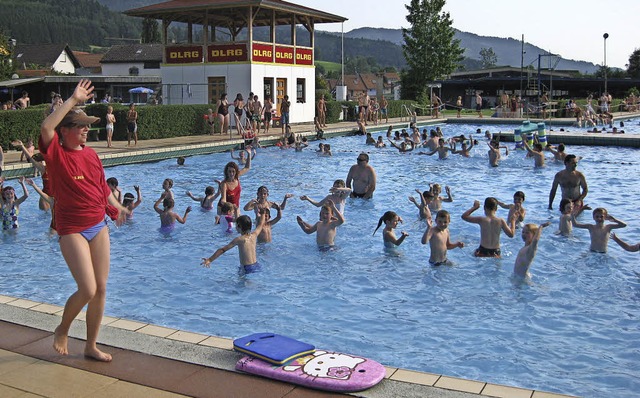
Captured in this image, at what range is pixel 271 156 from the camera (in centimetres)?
2166

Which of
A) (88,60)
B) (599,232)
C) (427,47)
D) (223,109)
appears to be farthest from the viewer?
(88,60)

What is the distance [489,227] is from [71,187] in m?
6.02

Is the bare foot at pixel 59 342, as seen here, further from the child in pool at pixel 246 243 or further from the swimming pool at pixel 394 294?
the child in pool at pixel 246 243

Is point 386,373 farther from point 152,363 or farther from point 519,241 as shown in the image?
point 519,241

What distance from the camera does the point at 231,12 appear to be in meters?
31.4

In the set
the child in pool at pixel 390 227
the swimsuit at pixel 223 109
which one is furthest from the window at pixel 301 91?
the child in pool at pixel 390 227

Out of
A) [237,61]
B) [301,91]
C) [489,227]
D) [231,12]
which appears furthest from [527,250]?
[231,12]

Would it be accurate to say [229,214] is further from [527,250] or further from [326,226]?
[527,250]

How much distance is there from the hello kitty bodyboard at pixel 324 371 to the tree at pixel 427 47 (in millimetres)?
45210

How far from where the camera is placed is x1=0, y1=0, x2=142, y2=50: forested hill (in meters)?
144

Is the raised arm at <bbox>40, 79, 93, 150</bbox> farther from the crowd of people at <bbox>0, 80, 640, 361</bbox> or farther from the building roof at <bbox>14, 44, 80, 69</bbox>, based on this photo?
the building roof at <bbox>14, 44, 80, 69</bbox>

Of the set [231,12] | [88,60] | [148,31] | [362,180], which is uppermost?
[148,31]

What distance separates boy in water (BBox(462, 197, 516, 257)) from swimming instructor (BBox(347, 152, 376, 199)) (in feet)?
14.9

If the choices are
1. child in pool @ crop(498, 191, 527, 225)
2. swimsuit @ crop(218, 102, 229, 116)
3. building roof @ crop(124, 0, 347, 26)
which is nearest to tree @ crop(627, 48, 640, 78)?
building roof @ crop(124, 0, 347, 26)
